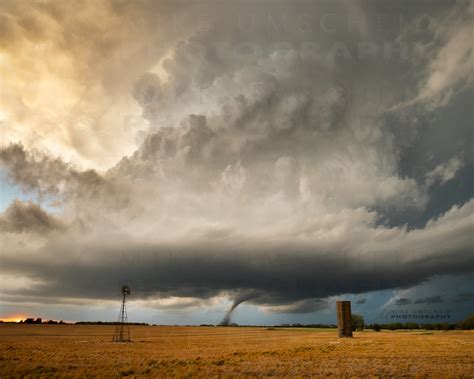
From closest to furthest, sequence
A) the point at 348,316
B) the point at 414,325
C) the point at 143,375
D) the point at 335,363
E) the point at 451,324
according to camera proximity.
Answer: the point at 143,375 → the point at 335,363 → the point at 348,316 → the point at 451,324 → the point at 414,325

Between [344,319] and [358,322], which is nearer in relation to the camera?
[344,319]

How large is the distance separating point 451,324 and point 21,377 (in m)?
188

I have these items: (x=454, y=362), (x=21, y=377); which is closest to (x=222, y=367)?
(x=21, y=377)

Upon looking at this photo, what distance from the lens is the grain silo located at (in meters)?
72.4

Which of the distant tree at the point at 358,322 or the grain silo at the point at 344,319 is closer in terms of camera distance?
the grain silo at the point at 344,319

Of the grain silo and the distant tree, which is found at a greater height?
the grain silo

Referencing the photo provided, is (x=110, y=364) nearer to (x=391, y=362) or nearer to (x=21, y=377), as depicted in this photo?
(x=21, y=377)

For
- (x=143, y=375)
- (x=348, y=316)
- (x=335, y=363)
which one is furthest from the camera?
(x=348, y=316)

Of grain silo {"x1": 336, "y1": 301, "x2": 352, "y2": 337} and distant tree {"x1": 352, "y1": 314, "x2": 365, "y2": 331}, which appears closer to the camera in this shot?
grain silo {"x1": 336, "y1": 301, "x2": 352, "y2": 337}

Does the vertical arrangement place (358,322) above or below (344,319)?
below

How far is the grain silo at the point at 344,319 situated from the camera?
238ft

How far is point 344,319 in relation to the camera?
7306cm

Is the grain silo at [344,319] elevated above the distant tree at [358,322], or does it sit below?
above

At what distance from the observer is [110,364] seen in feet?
92.4
